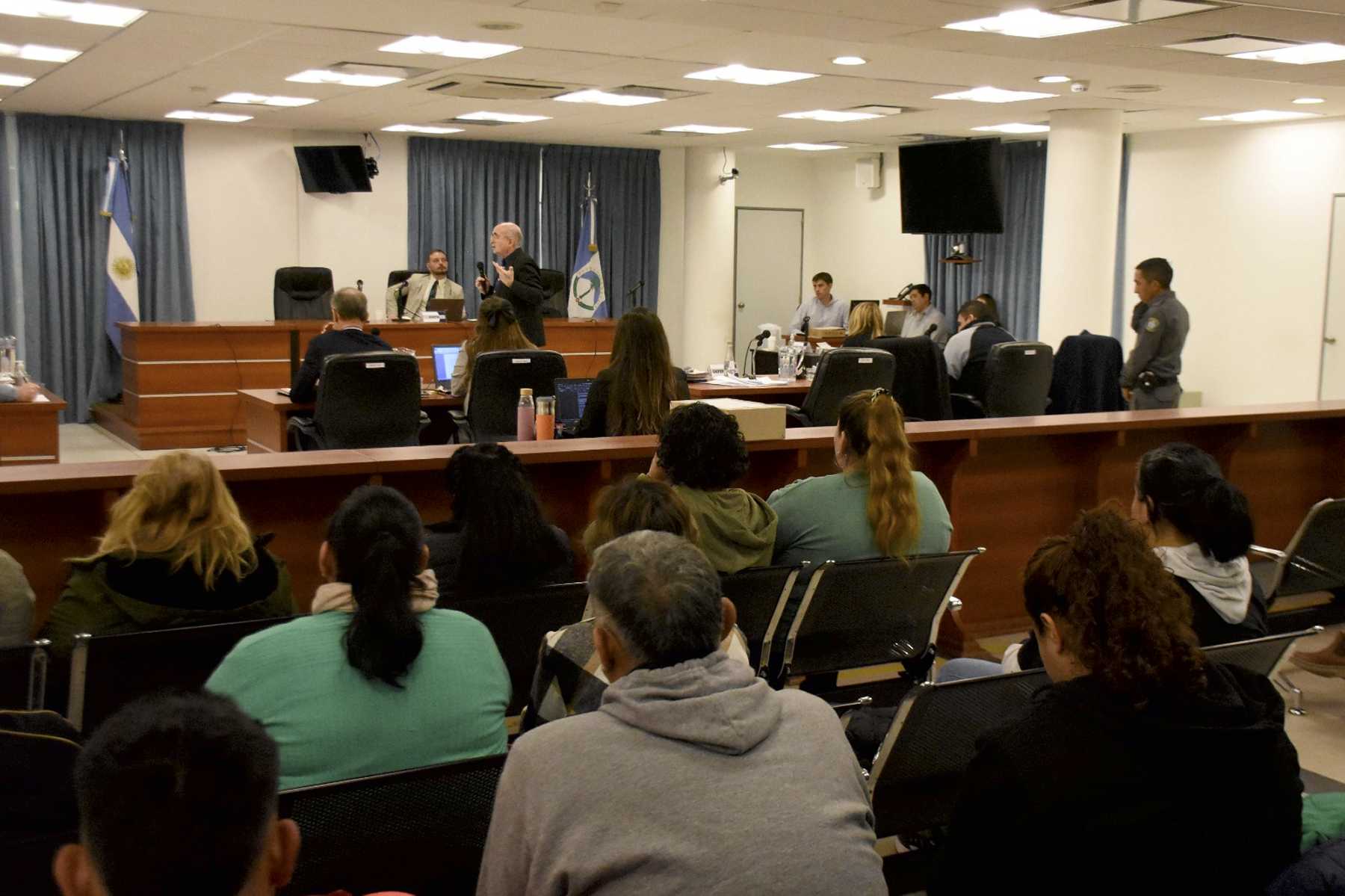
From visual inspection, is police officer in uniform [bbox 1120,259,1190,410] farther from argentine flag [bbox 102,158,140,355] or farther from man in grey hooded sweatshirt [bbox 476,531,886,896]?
argentine flag [bbox 102,158,140,355]

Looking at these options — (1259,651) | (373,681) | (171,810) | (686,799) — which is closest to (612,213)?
(1259,651)

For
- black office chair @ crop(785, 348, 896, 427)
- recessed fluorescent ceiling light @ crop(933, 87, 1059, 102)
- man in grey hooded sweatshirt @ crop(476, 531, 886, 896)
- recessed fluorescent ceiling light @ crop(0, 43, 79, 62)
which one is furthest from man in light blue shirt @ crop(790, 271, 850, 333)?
man in grey hooded sweatshirt @ crop(476, 531, 886, 896)

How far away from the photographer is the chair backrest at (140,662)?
8.04ft

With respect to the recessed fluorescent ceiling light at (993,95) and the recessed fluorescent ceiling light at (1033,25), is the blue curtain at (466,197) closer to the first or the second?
the recessed fluorescent ceiling light at (993,95)

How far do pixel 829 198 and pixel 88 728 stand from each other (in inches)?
543

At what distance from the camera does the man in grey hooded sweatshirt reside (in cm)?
143

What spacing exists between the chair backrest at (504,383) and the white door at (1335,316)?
22.7 ft

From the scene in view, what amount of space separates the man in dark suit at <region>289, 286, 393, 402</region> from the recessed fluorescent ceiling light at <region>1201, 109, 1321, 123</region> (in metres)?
6.81

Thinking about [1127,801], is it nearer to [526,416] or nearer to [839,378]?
[526,416]

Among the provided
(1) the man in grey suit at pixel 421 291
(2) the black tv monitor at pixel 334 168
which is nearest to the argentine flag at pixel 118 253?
(2) the black tv monitor at pixel 334 168

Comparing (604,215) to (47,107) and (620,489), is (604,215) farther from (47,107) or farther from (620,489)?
(620,489)

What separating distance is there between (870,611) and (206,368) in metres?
8.15

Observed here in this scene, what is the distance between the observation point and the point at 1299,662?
14.6 ft

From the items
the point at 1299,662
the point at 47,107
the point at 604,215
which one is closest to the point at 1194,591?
the point at 1299,662
